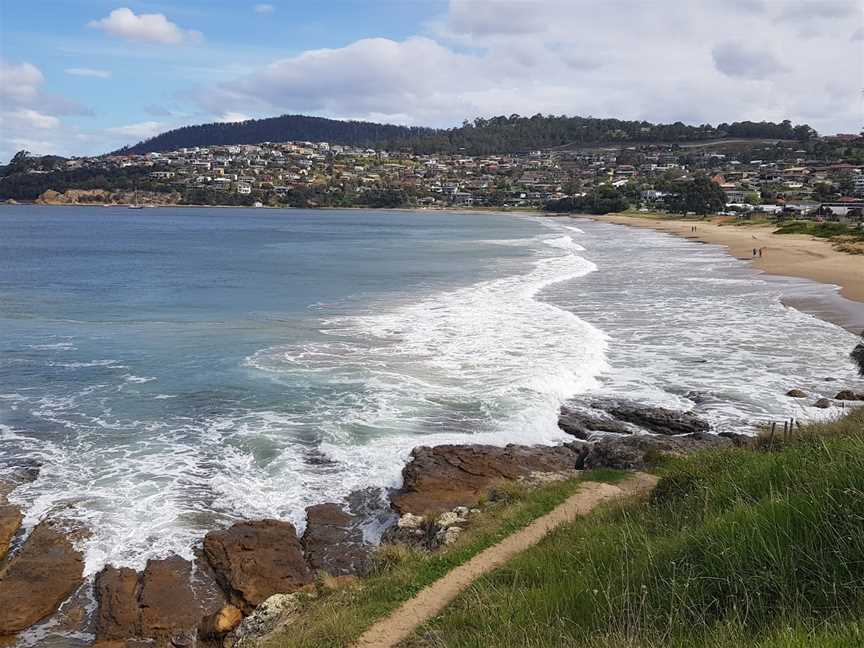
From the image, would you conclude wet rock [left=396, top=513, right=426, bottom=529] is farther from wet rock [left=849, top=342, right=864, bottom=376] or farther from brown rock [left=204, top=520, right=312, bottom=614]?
wet rock [left=849, top=342, right=864, bottom=376]

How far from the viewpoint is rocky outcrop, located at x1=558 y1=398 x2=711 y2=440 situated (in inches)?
612

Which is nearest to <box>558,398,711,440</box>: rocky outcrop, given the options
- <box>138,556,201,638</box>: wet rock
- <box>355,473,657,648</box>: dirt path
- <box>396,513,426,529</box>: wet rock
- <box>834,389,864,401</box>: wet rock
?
<box>834,389,864,401</box>: wet rock

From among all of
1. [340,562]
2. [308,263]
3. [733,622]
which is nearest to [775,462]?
[733,622]

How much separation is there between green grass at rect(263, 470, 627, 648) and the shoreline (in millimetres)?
18937

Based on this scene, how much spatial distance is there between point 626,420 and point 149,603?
10625mm

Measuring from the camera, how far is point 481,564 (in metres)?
8.42

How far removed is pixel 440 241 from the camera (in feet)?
246

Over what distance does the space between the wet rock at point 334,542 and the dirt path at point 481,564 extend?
2273 mm

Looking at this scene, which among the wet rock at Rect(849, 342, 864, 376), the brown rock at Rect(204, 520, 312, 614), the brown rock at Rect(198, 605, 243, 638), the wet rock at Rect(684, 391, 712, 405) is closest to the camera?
the brown rock at Rect(198, 605, 243, 638)

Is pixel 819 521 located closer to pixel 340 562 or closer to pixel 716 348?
pixel 340 562

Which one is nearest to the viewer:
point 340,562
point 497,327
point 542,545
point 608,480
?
point 542,545

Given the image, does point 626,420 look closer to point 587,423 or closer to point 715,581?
point 587,423

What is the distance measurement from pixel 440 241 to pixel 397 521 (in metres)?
64.1

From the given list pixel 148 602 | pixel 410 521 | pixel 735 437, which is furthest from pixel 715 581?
pixel 735 437
